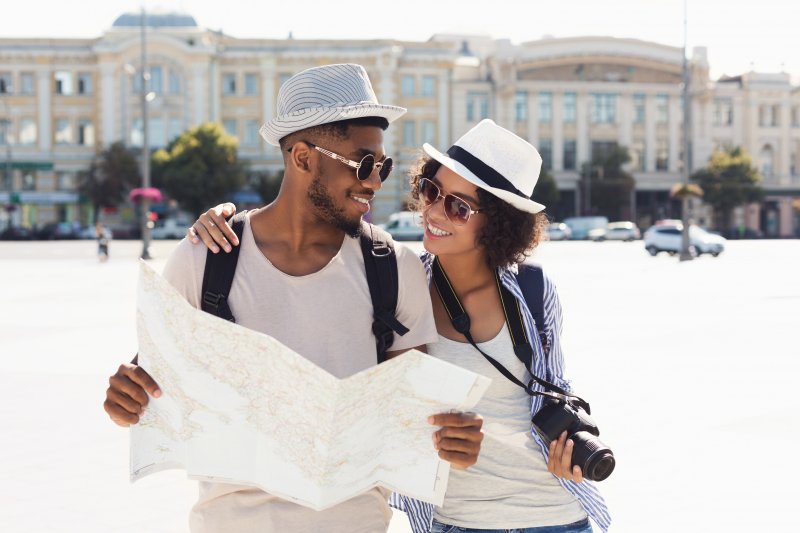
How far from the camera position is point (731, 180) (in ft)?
215

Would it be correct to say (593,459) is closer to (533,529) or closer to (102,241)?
(533,529)

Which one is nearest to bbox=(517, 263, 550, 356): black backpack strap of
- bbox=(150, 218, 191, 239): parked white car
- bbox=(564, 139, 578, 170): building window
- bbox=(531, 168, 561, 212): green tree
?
bbox=(150, 218, 191, 239): parked white car

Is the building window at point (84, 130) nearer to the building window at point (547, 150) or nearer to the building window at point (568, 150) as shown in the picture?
the building window at point (547, 150)

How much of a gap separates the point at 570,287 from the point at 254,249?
18247mm

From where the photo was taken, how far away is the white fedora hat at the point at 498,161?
289 cm

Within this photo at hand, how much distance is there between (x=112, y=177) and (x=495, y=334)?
192 feet

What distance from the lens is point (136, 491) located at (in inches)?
223

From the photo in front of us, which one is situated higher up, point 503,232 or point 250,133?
point 250,133

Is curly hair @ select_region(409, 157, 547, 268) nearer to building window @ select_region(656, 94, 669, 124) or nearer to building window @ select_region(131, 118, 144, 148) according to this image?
building window @ select_region(131, 118, 144, 148)

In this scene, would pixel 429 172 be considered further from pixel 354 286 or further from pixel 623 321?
pixel 623 321

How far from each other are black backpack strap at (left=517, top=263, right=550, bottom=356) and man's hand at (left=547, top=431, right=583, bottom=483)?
0.94 ft

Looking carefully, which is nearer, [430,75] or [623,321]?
[623,321]

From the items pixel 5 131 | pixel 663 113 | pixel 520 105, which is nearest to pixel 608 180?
pixel 520 105

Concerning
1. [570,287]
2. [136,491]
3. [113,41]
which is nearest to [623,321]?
[570,287]
